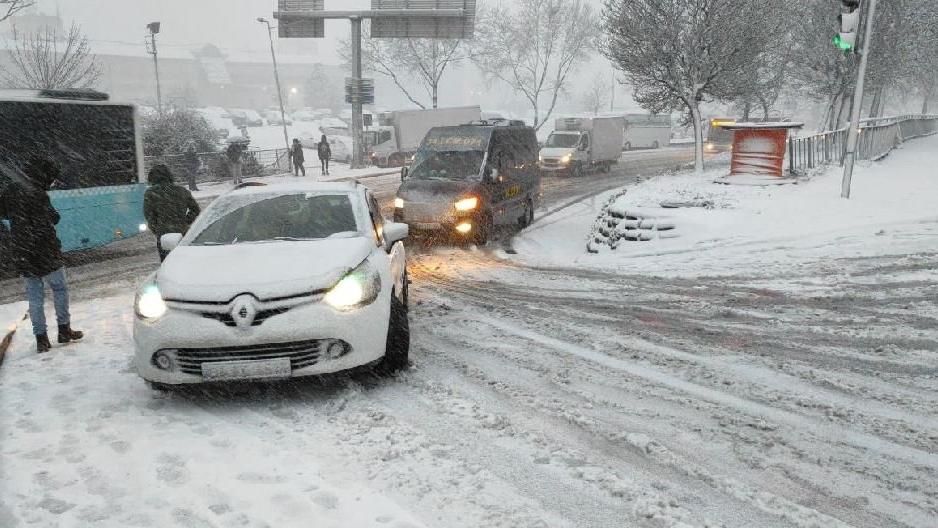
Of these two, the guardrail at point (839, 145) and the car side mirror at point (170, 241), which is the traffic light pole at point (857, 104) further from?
the car side mirror at point (170, 241)

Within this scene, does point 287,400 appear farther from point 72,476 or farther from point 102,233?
point 102,233

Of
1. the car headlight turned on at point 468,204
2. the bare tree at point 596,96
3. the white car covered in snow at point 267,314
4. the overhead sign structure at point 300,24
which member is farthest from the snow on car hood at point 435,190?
the bare tree at point 596,96

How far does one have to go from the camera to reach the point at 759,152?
54.0 ft

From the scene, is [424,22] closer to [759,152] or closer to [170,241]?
[759,152]

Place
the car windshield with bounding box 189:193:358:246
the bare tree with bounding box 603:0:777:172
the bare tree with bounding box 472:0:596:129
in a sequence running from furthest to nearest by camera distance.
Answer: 1. the bare tree with bounding box 472:0:596:129
2. the bare tree with bounding box 603:0:777:172
3. the car windshield with bounding box 189:193:358:246

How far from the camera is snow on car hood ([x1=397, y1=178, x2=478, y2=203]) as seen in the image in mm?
11844

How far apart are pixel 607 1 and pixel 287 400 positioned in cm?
1858

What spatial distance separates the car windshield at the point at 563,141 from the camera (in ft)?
94.4

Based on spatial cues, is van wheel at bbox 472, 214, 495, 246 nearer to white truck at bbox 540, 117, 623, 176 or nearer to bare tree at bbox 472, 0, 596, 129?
white truck at bbox 540, 117, 623, 176

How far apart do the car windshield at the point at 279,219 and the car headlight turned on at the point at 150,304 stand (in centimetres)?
89

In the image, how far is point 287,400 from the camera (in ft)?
16.0

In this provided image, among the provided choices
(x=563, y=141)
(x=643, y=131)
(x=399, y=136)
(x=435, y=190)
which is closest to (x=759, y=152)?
(x=435, y=190)

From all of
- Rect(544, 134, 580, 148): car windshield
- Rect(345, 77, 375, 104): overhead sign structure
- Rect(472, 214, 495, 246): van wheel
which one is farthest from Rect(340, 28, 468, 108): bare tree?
Rect(472, 214, 495, 246): van wheel

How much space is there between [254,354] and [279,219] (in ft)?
5.78
